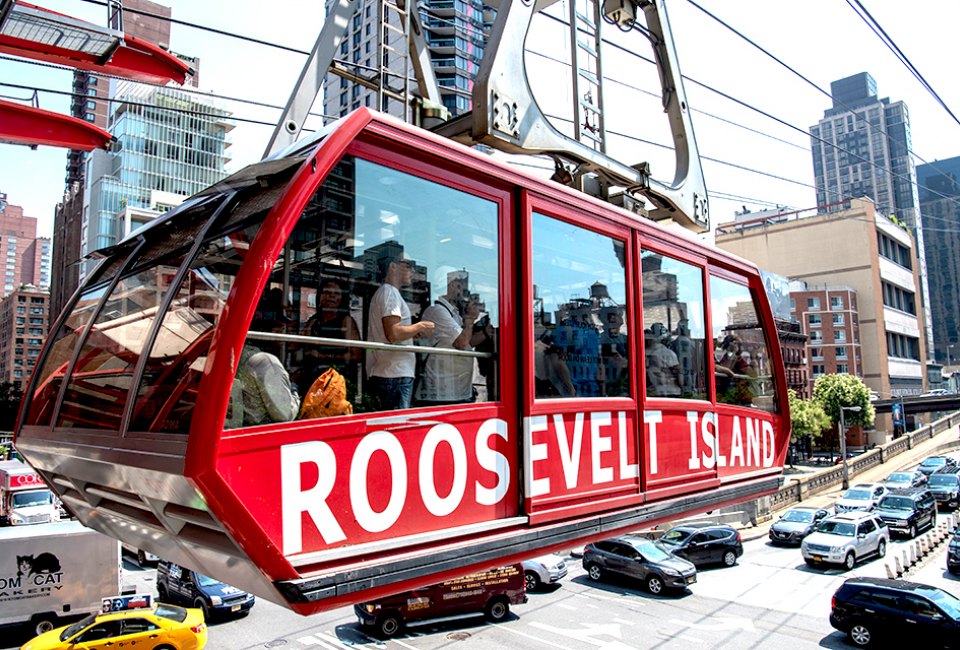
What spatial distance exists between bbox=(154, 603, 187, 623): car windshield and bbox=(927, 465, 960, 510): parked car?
33.7 meters

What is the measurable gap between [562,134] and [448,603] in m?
14.7

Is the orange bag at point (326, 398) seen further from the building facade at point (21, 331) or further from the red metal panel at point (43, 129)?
the building facade at point (21, 331)

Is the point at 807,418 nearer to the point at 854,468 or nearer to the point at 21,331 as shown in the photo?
the point at 854,468

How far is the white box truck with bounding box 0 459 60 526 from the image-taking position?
23.5m

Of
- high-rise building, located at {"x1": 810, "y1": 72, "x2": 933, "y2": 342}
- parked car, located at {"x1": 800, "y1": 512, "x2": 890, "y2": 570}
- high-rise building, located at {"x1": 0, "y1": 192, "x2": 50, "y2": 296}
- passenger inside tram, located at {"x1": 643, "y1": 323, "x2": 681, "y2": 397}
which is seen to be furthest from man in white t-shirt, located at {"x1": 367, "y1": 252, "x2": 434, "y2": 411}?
high-rise building, located at {"x1": 0, "y1": 192, "x2": 50, "y2": 296}

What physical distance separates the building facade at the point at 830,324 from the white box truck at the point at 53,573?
6251cm

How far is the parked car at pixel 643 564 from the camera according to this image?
19656 millimetres

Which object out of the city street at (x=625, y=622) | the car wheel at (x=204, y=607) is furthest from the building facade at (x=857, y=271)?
the car wheel at (x=204, y=607)

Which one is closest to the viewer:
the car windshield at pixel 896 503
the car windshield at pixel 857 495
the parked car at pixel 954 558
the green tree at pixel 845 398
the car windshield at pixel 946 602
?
the car windshield at pixel 946 602

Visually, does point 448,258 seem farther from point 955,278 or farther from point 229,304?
point 955,278

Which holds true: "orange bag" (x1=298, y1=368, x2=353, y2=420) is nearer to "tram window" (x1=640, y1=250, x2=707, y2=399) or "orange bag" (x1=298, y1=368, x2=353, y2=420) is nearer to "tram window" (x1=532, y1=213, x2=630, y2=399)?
"tram window" (x1=532, y1=213, x2=630, y2=399)

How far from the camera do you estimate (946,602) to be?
14586 mm

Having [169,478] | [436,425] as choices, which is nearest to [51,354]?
[169,478]

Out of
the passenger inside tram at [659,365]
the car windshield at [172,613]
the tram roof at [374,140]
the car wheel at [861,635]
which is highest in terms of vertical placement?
the tram roof at [374,140]
